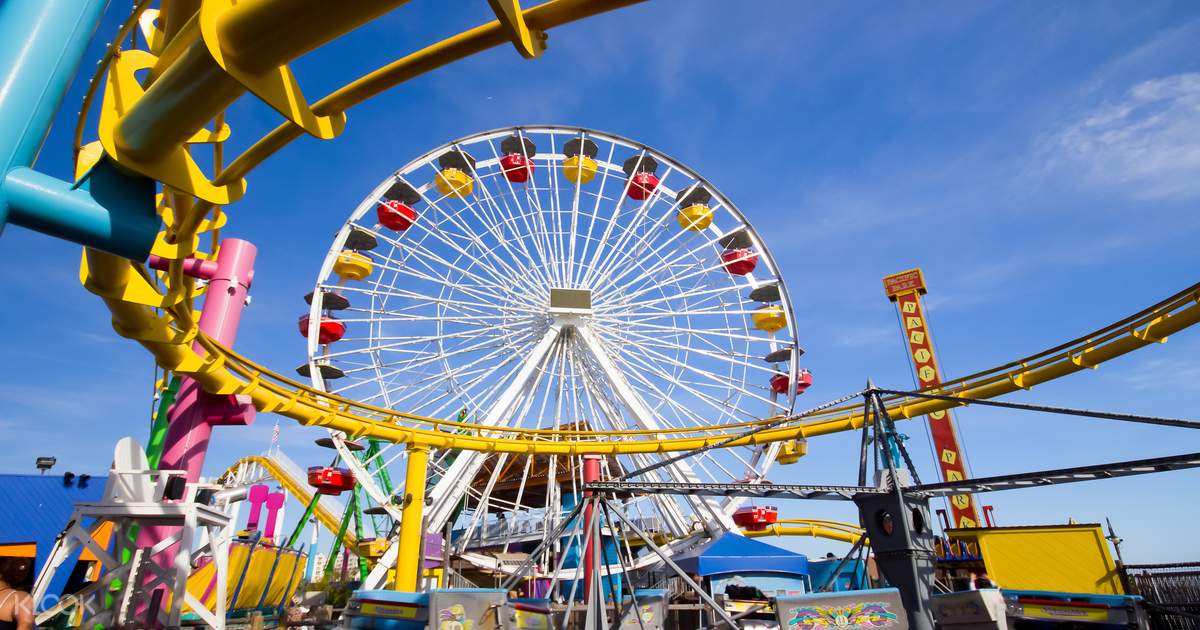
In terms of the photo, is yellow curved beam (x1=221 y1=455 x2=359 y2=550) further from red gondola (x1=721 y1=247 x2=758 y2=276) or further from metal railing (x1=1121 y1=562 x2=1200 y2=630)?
metal railing (x1=1121 y1=562 x2=1200 y2=630)

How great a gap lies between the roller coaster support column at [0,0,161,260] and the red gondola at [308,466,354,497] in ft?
49.0

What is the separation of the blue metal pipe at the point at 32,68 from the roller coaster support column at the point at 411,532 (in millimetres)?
9579

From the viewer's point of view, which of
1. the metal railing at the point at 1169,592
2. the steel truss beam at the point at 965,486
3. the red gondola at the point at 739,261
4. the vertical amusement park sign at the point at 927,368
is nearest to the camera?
the steel truss beam at the point at 965,486

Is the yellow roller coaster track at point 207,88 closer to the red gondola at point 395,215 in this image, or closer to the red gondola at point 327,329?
the red gondola at point 327,329

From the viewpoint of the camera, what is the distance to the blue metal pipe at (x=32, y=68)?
2758 millimetres

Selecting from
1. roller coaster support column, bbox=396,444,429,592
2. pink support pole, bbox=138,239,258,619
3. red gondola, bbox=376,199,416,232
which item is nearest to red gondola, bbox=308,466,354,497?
roller coaster support column, bbox=396,444,429,592

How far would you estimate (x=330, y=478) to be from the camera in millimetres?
16766

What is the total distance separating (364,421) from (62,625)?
495 cm

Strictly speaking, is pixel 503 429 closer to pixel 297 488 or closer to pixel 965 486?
pixel 965 486

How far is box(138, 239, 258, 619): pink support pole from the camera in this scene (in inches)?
342

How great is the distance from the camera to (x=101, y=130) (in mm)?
3354

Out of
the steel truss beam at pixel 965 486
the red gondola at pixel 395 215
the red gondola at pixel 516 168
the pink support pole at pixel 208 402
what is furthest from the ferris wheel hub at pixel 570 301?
the steel truss beam at pixel 965 486

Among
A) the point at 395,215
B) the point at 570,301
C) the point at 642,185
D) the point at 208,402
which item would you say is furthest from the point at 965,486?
the point at 395,215

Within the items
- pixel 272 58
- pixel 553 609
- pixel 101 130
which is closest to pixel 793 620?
pixel 553 609
